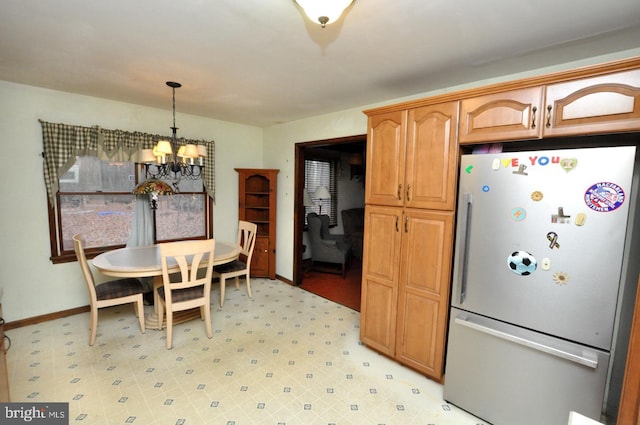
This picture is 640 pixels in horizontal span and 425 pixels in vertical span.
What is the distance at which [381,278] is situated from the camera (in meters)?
2.54

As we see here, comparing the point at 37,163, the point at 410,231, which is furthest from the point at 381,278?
the point at 37,163

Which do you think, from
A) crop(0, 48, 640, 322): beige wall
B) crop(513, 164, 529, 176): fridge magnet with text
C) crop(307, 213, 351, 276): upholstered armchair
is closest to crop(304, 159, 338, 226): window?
crop(307, 213, 351, 276): upholstered armchair

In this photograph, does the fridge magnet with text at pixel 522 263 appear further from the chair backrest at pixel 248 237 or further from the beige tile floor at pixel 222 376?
the chair backrest at pixel 248 237

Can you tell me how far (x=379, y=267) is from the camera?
2.55 m

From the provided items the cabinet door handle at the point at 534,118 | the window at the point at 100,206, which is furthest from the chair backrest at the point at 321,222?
the cabinet door handle at the point at 534,118

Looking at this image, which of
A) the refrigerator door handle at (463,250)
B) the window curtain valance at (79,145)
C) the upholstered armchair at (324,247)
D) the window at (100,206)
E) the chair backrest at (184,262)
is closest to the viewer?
the refrigerator door handle at (463,250)

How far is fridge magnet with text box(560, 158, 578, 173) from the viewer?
156 centimetres

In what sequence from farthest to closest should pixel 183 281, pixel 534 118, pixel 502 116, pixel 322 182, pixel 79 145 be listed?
pixel 322 182 → pixel 79 145 → pixel 183 281 → pixel 502 116 → pixel 534 118

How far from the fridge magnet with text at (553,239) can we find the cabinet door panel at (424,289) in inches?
22.4

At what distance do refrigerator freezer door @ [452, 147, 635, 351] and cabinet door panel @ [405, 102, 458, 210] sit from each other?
0.14 meters

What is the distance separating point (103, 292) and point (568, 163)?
12.3 ft

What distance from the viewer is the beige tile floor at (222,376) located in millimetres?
1934

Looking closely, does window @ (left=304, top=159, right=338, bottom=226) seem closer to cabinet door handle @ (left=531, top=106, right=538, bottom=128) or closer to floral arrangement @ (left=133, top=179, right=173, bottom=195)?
floral arrangement @ (left=133, top=179, right=173, bottom=195)

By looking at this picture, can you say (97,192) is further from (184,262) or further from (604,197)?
(604,197)
